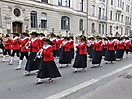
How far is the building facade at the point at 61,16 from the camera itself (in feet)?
64.4

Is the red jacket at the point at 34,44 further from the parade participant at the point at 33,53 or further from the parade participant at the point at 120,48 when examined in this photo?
the parade participant at the point at 120,48

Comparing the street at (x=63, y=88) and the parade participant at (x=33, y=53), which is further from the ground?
the parade participant at (x=33, y=53)

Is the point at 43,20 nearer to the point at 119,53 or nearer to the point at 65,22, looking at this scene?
the point at 65,22

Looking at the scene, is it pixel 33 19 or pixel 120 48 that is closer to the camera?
pixel 120 48

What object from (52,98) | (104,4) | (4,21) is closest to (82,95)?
(52,98)

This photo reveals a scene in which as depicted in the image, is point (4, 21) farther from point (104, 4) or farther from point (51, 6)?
point (104, 4)

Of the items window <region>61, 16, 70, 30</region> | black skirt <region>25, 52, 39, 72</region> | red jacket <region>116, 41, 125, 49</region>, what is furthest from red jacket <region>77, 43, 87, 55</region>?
window <region>61, 16, 70, 30</region>

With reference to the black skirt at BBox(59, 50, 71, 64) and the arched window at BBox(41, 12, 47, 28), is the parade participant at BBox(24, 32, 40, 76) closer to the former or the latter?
the black skirt at BBox(59, 50, 71, 64)

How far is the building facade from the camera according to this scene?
773 inches

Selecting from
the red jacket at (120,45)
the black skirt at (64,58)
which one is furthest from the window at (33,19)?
the black skirt at (64,58)

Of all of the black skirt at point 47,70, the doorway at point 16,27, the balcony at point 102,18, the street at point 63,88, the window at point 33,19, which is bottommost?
the street at point 63,88

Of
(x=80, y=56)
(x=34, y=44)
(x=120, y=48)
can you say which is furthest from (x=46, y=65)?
(x=120, y=48)

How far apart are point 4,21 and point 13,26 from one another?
1.55 m

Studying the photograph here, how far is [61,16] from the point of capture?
26203mm
